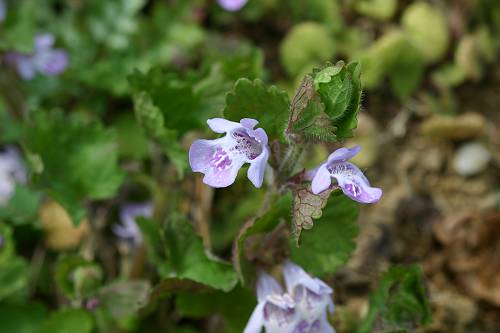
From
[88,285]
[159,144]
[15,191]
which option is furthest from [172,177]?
[15,191]

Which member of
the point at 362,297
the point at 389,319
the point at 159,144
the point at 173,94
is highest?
the point at 173,94

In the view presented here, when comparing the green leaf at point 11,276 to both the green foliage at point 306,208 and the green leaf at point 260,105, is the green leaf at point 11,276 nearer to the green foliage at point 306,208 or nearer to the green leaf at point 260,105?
the green leaf at point 260,105

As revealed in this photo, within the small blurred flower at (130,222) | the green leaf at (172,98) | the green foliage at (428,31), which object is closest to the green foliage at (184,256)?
the green leaf at (172,98)

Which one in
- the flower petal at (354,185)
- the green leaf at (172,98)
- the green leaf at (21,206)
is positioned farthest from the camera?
the green leaf at (21,206)

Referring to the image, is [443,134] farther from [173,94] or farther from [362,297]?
[173,94]

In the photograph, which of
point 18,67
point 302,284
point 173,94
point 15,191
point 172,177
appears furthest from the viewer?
point 18,67

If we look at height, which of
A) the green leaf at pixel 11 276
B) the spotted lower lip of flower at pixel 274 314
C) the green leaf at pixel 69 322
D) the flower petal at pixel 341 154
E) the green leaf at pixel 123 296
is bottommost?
the green leaf at pixel 69 322
